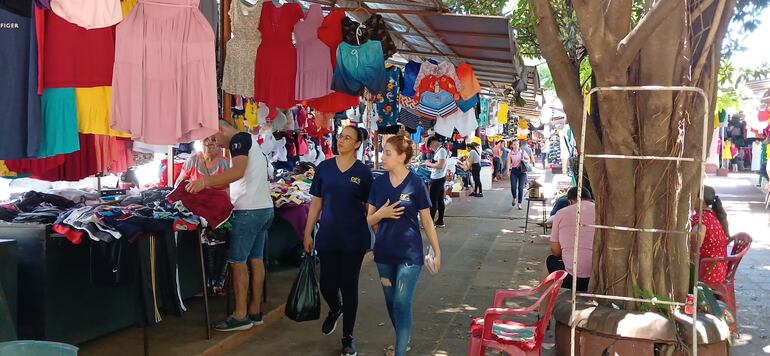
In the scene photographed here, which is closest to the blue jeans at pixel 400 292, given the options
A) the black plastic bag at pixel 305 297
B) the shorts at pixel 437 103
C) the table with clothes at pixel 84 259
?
the black plastic bag at pixel 305 297

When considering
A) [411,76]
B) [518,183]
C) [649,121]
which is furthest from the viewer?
[518,183]

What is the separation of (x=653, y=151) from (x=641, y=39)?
0.85m

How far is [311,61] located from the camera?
282 inches

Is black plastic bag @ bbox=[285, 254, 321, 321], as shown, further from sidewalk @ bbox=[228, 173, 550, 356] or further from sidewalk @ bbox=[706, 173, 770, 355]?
sidewalk @ bbox=[706, 173, 770, 355]

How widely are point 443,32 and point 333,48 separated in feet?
8.08

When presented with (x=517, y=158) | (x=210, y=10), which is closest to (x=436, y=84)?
(x=210, y=10)

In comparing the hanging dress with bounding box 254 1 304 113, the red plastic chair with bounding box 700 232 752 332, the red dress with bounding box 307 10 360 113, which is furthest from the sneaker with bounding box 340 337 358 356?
the red plastic chair with bounding box 700 232 752 332

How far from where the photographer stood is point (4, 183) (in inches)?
323

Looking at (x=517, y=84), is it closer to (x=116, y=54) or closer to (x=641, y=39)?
(x=641, y=39)

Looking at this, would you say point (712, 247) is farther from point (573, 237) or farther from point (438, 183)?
point (438, 183)

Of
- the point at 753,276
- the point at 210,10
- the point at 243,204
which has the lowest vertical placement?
the point at 753,276

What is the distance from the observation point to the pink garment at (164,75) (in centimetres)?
463

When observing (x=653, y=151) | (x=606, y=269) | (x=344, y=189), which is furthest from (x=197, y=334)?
(x=653, y=151)

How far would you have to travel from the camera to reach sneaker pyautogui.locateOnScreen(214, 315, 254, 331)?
6.30m
